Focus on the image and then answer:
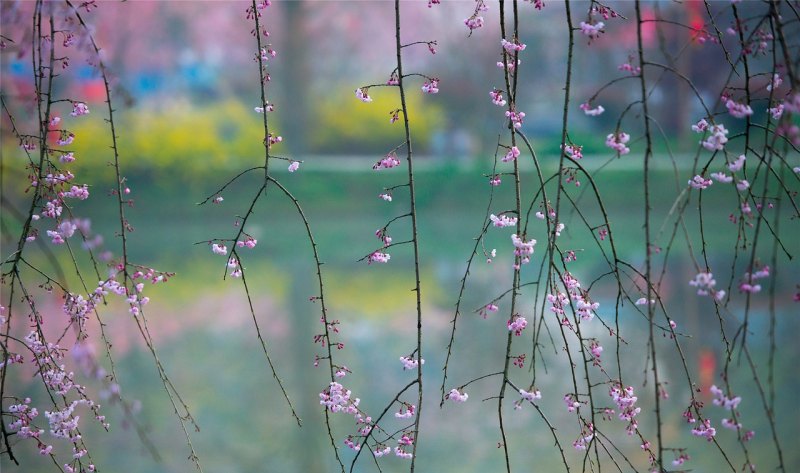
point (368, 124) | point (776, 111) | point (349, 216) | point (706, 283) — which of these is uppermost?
point (368, 124)

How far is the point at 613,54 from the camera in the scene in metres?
12.9

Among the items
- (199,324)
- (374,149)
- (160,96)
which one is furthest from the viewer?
(160,96)

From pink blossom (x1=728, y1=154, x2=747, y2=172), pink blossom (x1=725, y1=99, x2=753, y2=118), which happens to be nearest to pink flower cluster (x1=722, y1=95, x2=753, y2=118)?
pink blossom (x1=725, y1=99, x2=753, y2=118)

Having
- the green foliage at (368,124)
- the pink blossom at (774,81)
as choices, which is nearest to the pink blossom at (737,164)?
the pink blossom at (774,81)

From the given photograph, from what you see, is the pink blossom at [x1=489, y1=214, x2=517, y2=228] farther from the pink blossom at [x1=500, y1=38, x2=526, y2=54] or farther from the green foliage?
the green foliage

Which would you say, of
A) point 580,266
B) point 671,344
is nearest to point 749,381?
point 671,344

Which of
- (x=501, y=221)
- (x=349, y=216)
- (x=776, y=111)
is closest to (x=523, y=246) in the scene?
(x=501, y=221)

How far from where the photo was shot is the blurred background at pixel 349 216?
3.81m

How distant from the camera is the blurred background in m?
3.81

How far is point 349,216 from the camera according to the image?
10.6m

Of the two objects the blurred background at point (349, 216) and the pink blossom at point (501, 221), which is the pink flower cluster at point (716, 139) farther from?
the pink blossom at point (501, 221)

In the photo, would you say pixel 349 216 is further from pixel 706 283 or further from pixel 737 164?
pixel 706 283

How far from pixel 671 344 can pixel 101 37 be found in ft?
33.9

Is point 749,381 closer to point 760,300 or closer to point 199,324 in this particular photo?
point 760,300
